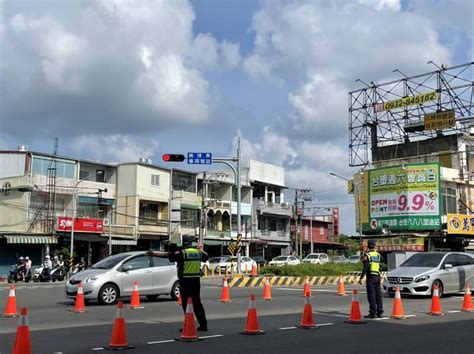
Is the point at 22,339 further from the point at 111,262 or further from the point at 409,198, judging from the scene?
the point at 409,198

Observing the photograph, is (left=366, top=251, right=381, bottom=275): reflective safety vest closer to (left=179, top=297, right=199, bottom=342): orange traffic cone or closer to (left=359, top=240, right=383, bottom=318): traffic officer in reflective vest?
(left=359, top=240, right=383, bottom=318): traffic officer in reflective vest

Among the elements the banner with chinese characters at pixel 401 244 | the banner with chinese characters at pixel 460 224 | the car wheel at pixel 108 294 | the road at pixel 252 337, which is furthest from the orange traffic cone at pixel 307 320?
the banner with chinese characters at pixel 460 224

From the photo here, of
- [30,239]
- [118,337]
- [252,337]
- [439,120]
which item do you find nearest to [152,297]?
[252,337]

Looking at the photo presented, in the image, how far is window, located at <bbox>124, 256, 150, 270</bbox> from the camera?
56.2 ft

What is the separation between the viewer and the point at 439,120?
4238 centimetres

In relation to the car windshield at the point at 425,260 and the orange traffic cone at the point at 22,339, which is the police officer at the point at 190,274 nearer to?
the orange traffic cone at the point at 22,339

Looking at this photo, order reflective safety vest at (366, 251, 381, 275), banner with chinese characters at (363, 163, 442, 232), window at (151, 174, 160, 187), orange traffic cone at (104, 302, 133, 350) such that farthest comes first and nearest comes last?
window at (151, 174, 160, 187), banner with chinese characters at (363, 163, 442, 232), reflective safety vest at (366, 251, 381, 275), orange traffic cone at (104, 302, 133, 350)

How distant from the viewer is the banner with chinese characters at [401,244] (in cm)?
4025

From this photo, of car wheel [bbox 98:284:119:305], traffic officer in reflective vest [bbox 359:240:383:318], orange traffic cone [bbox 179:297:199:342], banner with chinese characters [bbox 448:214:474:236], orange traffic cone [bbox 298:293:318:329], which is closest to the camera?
orange traffic cone [bbox 179:297:199:342]

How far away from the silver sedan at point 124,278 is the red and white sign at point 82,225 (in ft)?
84.2

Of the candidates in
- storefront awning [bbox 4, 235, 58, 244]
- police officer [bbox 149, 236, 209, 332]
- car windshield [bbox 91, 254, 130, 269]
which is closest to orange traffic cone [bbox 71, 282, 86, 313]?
car windshield [bbox 91, 254, 130, 269]

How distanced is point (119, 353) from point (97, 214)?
39.5 metres

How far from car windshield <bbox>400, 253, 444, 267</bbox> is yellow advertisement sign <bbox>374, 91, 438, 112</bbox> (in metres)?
24.9

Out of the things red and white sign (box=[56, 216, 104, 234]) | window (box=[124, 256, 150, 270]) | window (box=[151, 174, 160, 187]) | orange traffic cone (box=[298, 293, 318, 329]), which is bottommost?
orange traffic cone (box=[298, 293, 318, 329])
